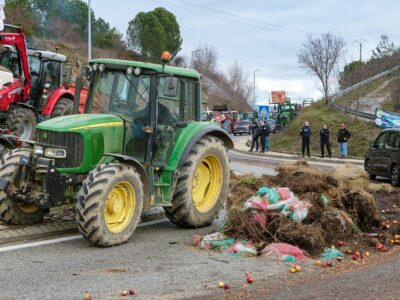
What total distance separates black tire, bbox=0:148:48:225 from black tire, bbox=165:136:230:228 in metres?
2.07

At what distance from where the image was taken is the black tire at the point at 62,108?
641 inches

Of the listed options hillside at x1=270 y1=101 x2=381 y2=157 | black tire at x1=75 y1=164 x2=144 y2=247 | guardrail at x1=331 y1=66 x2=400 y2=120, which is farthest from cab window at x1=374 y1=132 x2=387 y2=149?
guardrail at x1=331 y1=66 x2=400 y2=120

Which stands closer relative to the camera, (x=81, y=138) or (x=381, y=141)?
(x=81, y=138)

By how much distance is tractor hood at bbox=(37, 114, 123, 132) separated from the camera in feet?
27.6

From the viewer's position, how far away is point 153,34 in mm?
55094

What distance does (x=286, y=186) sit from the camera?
9539 millimetres

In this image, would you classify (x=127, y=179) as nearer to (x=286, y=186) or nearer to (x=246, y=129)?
(x=286, y=186)

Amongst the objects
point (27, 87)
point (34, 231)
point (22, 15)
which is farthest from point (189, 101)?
point (22, 15)

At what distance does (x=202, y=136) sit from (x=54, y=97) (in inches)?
314

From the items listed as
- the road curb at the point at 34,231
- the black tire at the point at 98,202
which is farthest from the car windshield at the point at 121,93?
the road curb at the point at 34,231

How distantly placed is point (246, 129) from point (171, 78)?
53.4m

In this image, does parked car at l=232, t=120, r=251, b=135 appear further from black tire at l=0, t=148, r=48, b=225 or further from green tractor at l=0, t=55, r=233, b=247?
black tire at l=0, t=148, r=48, b=225

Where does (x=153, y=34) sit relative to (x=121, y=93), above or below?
above

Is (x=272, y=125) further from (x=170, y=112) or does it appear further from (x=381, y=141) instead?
(x=170, y=112)
